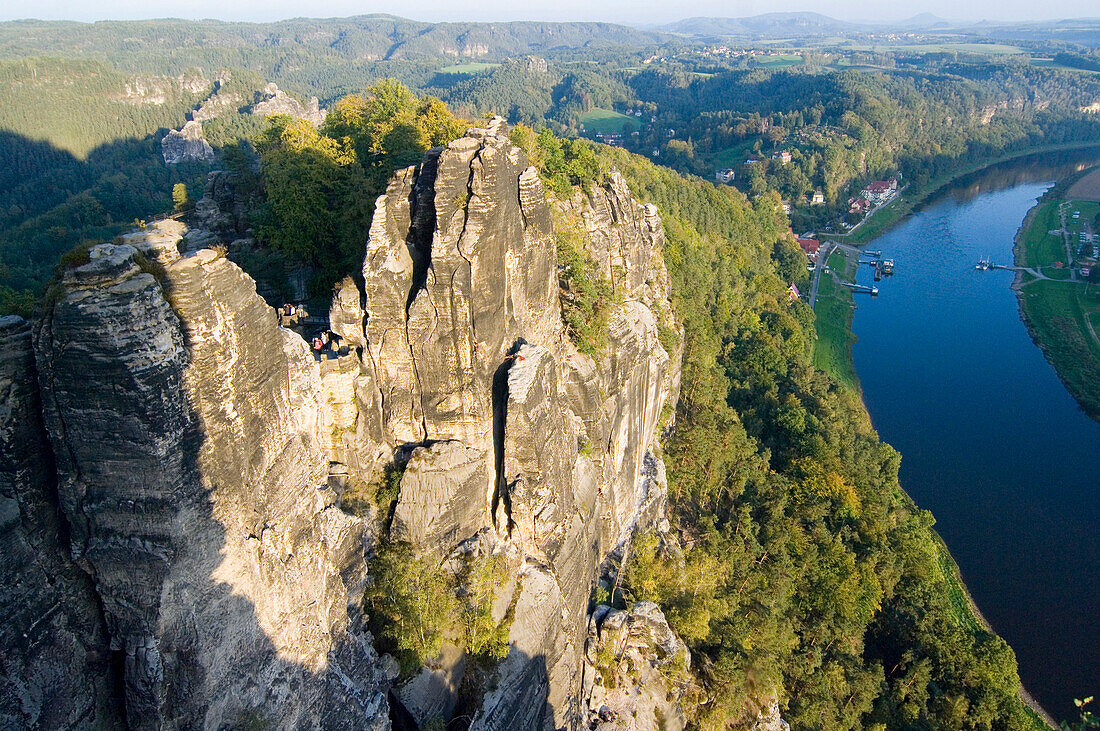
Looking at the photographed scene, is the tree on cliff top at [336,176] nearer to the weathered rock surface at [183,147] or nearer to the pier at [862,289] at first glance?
the pier at [862,289]

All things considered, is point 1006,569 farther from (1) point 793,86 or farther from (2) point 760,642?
(1) point 793,86

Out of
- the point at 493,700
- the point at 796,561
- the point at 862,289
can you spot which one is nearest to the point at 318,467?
the point at 493,700

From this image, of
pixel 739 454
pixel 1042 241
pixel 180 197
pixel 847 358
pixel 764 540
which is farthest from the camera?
pixel 1042 241

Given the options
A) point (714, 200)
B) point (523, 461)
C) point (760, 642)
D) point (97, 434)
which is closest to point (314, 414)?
point (97, 434)

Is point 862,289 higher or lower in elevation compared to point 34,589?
lower

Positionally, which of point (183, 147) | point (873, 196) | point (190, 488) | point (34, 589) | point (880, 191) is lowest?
point (873, 196)

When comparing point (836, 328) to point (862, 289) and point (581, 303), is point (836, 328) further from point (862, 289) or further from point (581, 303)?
point (581, 303)
